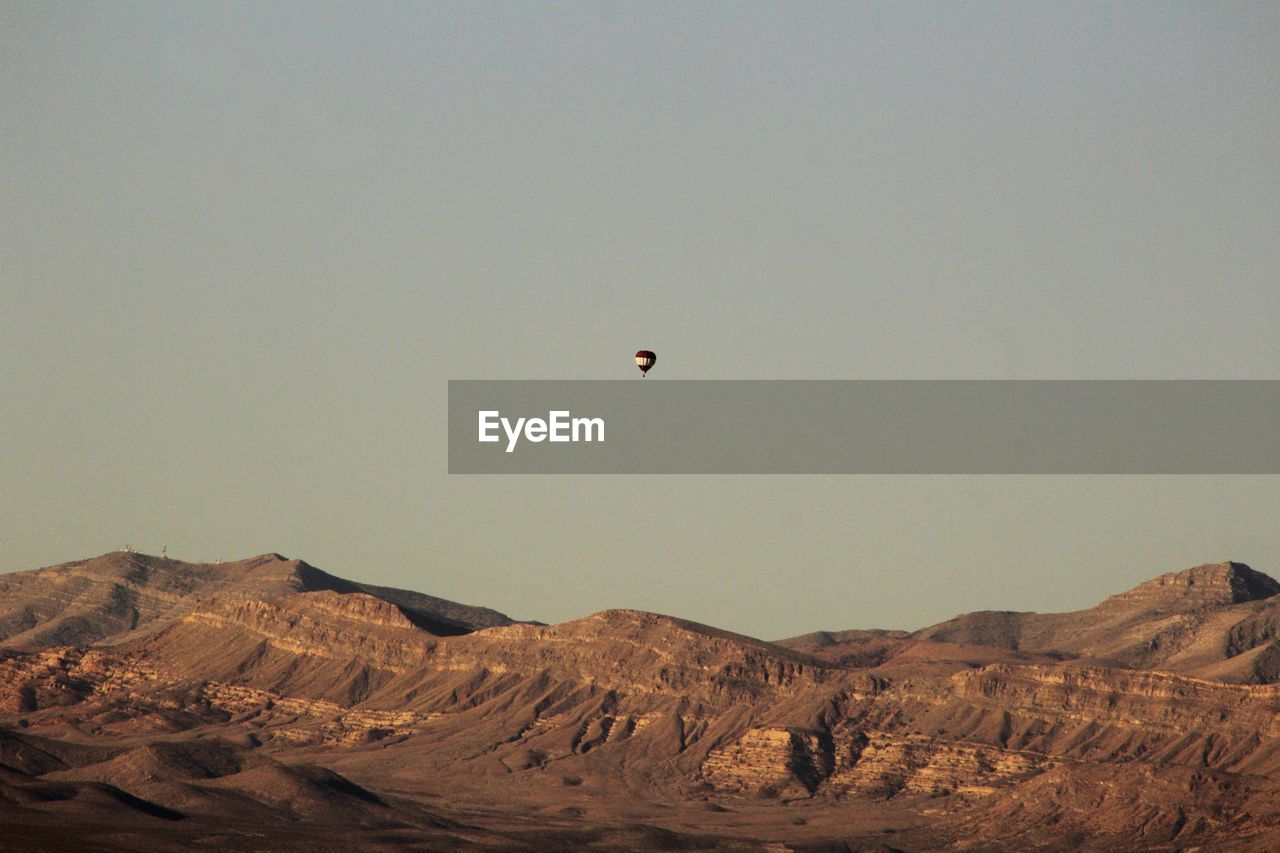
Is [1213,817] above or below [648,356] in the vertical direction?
below

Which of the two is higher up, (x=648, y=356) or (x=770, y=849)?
(x=648, y=356)

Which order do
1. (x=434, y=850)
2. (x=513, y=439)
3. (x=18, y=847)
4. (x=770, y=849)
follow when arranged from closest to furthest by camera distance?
(x=18, y=847)
(x=513, y=439)
(x=434, y=850)
(x=770, y=849)

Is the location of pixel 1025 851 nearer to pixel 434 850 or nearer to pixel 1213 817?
pixel 1213 817

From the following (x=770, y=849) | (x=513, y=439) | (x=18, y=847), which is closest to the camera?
(x=18, y=847)

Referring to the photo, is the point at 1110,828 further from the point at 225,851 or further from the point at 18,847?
the point at 18,847

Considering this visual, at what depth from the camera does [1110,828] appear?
199 m

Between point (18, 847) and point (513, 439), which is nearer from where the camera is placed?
point (18, 847)

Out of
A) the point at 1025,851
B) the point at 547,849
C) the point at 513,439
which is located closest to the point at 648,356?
the point at 513,439

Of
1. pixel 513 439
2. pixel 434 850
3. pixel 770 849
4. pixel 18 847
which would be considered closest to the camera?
pixel 18 847

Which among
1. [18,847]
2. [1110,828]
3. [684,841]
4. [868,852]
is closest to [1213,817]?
[1110,828]

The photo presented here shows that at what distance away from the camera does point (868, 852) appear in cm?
19875

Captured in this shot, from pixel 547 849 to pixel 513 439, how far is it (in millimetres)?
39682

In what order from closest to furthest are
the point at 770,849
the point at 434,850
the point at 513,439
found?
the point at 513,439, the point at 434,850, the point at 770,849

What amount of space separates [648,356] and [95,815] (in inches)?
2272
